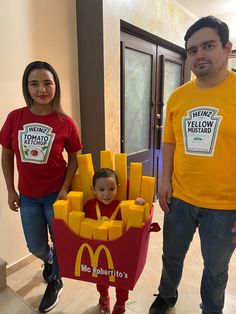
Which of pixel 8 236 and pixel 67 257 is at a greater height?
pixel 67 257

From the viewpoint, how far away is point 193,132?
1067 millimetres

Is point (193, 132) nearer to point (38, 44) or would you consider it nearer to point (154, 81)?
point (38, 44)

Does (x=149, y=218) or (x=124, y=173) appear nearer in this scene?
(x=149, y=218)

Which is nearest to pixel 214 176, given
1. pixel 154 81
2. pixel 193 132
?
pixel 193 132

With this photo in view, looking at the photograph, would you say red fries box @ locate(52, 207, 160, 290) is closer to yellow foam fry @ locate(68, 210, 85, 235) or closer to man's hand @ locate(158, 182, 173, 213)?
yellow foam fry @ locate(68, 210, 85, 235)

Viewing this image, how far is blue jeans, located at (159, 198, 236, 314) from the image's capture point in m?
1.06

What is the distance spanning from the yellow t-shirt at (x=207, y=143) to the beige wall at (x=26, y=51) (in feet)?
3.39

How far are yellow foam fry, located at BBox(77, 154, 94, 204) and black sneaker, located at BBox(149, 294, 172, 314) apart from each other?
72 centimetres

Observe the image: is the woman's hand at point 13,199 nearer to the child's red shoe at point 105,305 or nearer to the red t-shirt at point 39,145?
the red t-shirt at point 39,145

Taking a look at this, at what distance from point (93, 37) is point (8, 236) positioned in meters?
1.53

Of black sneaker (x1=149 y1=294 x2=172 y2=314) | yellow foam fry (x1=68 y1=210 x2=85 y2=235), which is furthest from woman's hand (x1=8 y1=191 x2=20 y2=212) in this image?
black sneaker (x1=149 y1=294 x2=172 y2=314)

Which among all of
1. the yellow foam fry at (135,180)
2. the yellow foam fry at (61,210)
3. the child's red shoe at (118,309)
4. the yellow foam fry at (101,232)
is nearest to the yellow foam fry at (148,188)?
the yellow foam fry at (135,180)

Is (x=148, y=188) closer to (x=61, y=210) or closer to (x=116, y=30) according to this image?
(x=61, y=210)

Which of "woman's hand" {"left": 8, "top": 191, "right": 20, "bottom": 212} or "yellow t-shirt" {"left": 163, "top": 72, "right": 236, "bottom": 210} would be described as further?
"woman's hand" {"left": 8, "top": 191, "right": 20, "bottom": 212}
